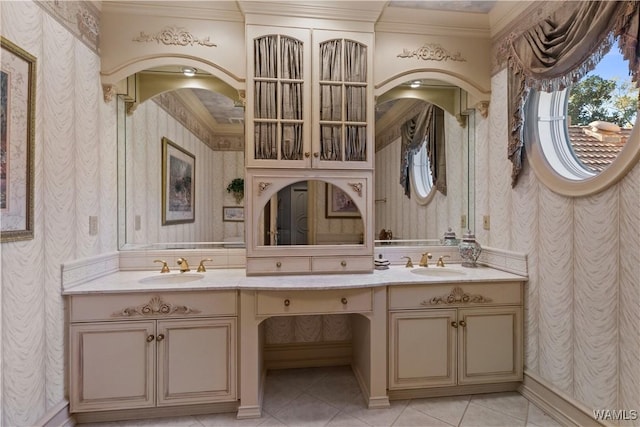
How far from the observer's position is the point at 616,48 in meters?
1.59

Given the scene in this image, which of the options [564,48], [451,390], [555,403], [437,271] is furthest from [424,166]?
[555,403]

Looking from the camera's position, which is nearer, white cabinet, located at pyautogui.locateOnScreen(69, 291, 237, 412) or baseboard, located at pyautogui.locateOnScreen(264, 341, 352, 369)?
white cabinet, located at pyautogui.locateOnScreen(69, 291, 237, 412)

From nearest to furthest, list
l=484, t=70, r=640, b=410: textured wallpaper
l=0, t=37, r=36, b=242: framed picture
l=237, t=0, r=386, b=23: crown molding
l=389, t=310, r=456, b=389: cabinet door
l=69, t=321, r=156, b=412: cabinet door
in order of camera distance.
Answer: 1. l=0, t=37, r=36, b=242: framed picture
2. l=484, t=70, r=640, b=410: textured wallpaper
3. l=69, t=321, r=156, b=412: cabinet door
4. l=389, t=310, r=456, b=389: cabinet door
5. l=237, t=0, r=386, b=23: crown molding

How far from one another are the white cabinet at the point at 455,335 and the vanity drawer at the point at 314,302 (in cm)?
21

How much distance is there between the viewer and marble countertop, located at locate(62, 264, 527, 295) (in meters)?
1.92

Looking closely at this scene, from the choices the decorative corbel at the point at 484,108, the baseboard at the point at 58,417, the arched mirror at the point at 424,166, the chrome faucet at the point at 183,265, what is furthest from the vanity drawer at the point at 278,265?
the decorative corbel at the point at 484,108

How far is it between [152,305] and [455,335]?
1928 millimetres

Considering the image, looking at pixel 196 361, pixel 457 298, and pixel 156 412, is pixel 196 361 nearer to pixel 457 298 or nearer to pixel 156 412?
pixel 156 412

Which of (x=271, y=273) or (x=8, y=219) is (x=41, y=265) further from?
(x=271, y=273)

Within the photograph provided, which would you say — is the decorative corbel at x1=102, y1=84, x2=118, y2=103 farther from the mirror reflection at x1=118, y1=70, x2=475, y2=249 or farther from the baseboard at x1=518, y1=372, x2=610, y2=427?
the baseboard at x1=518, y1=372, x2=610, y2=427

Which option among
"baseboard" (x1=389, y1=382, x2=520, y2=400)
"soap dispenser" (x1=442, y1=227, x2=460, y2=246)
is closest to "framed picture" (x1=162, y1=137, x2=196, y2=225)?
"baseboard" (x1=389, y1=382, x2=520, y2=400)

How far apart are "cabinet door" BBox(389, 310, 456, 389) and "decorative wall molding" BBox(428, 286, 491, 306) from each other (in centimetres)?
6

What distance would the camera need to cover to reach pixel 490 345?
216cm

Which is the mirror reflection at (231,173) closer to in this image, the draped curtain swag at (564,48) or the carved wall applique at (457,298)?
the draped curtain swag at (564,48)
